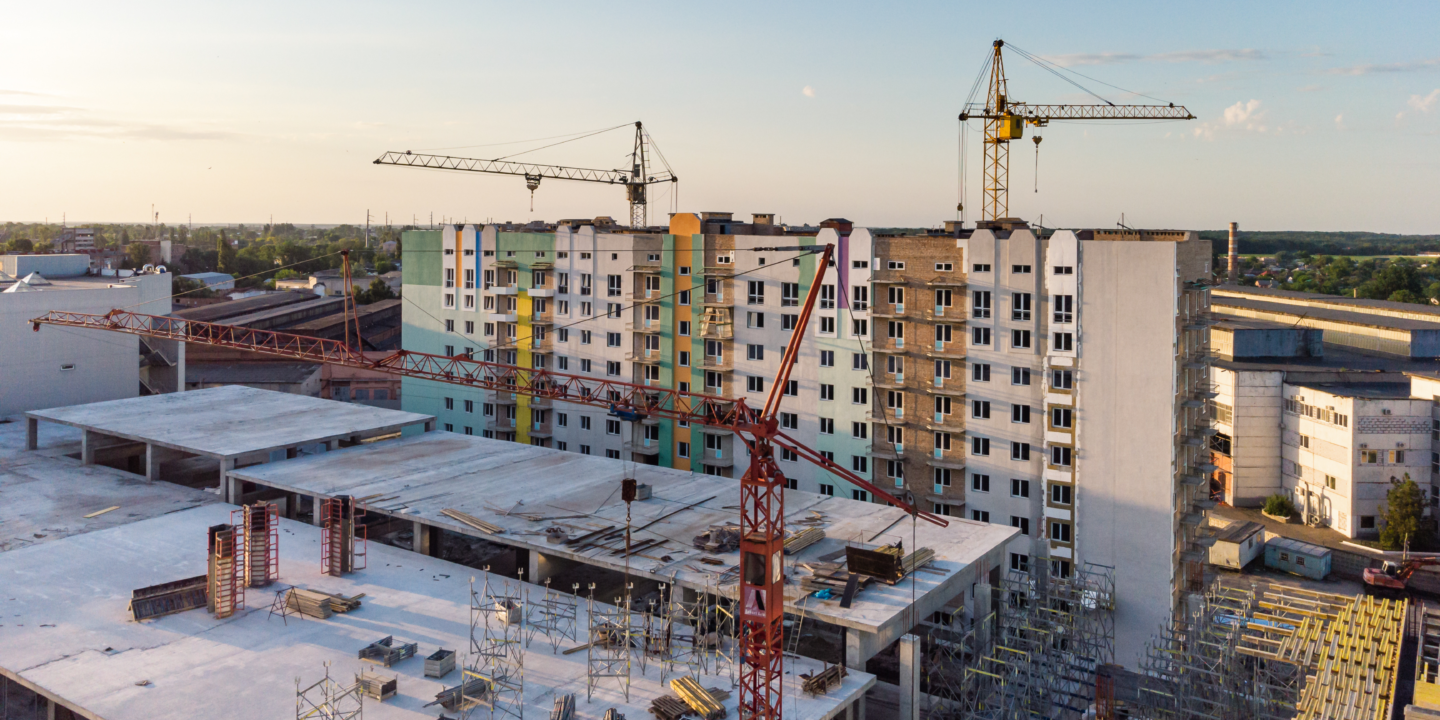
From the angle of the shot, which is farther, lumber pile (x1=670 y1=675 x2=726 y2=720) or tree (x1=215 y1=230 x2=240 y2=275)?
tree (x1=215 y1=230 x2=240 y2=275)

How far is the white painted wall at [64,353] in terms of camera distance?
54750mm

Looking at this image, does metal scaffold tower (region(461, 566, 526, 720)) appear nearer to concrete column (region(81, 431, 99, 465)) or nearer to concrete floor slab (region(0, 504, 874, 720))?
concrete floor slab (region(0, 504, 874, 720))

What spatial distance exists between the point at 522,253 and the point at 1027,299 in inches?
1076

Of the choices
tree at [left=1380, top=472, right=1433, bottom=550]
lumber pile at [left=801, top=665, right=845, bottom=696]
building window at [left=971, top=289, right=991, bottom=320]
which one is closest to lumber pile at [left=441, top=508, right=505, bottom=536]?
lumber pile at [left=801, top=665, right=845, bottom=696]

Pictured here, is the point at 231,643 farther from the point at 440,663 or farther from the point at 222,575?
the point at 440,663

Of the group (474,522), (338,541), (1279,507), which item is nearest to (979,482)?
(474,522)

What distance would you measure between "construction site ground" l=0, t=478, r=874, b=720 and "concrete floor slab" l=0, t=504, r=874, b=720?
5 cm

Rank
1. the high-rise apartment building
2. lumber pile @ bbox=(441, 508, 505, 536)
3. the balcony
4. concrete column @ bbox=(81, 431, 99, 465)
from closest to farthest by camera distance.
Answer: lumber pile @ bbox=(441, 508, 505, 536) → the high-rise apartment building → concrete column @ bbox=(81, 431, 99, 465) → the balcony

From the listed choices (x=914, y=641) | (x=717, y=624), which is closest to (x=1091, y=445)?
(x=914, y=641)

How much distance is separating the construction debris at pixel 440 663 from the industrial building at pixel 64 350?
41.7 meters

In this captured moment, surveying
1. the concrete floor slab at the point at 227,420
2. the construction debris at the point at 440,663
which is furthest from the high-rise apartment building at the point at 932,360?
the construction debris at the point at 440,663

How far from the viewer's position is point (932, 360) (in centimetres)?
4206

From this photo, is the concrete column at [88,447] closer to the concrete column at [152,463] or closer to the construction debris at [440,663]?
the concrete column at [152,463]

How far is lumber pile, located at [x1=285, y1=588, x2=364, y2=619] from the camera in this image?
2953 cm
